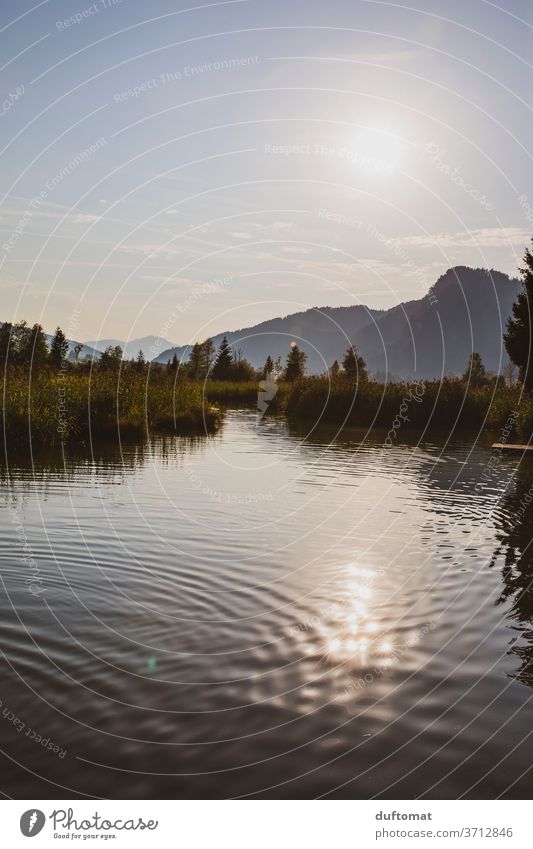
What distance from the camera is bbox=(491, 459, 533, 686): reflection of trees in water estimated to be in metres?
10.8

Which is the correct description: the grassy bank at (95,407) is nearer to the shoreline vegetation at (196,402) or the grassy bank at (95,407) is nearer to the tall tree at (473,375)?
the shoreline vegetation at (196,402)

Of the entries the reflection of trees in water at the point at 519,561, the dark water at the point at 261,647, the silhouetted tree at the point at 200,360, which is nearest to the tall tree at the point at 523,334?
the reflection of trees in water at the point at 519,561

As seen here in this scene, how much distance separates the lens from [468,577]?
14.8 metres

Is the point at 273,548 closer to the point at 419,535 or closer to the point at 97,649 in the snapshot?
the point at 419,535

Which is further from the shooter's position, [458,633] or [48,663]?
[458,633]

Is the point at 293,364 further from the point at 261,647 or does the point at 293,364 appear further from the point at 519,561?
the point at 261,647

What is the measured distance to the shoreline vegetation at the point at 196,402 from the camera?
120 ft

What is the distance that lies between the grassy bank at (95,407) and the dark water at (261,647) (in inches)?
520

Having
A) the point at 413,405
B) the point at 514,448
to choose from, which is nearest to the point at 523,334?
the point at 413,405

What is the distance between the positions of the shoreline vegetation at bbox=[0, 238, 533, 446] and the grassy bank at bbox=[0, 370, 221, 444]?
45 mm

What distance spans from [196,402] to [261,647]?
140 ft

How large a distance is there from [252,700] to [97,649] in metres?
2.43

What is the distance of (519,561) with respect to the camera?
642 inches
